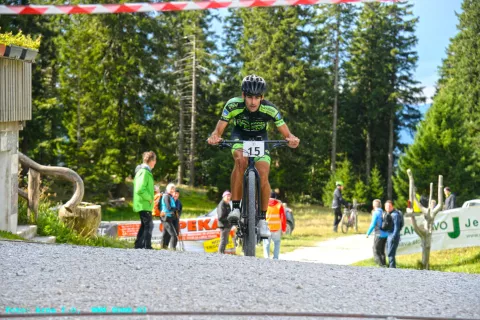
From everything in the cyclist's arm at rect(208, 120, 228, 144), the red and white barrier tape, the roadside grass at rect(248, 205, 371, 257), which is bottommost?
the roadside grass at rect(248, 205, 371, 257)

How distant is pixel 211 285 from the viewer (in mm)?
6719

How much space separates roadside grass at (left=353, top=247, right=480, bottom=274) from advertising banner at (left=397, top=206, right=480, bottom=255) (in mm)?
343

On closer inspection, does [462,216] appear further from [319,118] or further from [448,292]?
[319,118]

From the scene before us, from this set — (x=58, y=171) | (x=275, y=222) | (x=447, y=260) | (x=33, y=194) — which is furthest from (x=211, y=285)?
(x=447, y=260)

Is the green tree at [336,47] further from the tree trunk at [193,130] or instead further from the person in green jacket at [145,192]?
the person in green jacket at [145,192]

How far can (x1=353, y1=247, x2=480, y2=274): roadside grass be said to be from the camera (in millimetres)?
24688

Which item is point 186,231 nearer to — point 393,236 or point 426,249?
point 426,249

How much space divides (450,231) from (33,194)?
16.1m

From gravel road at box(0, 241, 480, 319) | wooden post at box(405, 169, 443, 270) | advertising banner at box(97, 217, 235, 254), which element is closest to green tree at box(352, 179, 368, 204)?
advertising banner at box(97, 217, 235, 254)

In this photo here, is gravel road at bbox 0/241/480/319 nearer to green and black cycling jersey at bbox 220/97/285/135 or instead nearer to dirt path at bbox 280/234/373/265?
green and black cycling jersey at bbox 220/97/285/135

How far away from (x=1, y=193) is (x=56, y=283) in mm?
6825

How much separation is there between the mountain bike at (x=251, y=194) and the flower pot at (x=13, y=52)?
4.81 m

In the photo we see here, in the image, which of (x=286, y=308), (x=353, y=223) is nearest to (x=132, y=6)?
(x=286, y=308)

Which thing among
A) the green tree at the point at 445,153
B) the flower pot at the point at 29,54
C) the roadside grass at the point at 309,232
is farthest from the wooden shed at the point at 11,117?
the green tree at the point at 445,153
